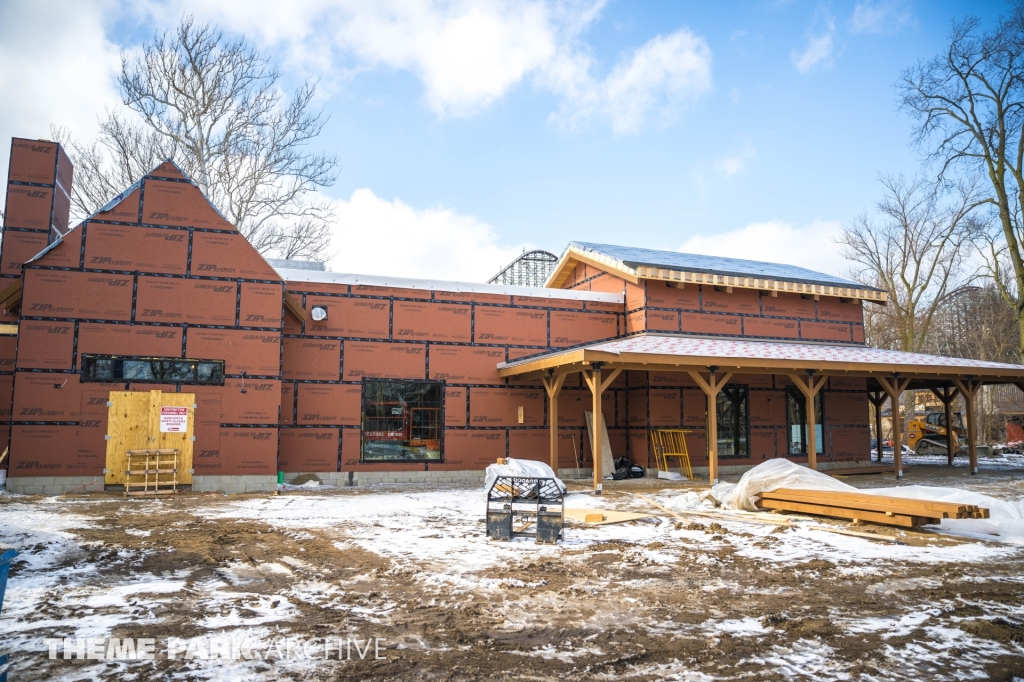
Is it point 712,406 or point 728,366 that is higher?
point 728,366

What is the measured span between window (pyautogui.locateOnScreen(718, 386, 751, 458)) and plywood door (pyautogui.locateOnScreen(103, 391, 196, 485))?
42.4ft

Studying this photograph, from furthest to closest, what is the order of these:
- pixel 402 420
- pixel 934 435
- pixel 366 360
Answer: pixel 934 435
pixel 402 420
pixel 366 360

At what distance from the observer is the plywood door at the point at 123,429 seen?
1319 cm

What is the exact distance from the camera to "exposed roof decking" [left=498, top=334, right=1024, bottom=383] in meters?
13.4

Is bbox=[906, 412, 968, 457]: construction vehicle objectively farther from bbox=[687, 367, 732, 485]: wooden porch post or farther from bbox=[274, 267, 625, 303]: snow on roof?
bbox=[687, 367, 732, 485]: wooden porch post

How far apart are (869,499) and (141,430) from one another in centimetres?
1308

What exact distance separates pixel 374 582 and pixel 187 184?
442 inches

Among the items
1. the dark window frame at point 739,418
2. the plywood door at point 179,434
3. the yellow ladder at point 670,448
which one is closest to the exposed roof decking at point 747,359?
the dark window frame at point 739,418

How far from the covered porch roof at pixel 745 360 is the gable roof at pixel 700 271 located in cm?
157

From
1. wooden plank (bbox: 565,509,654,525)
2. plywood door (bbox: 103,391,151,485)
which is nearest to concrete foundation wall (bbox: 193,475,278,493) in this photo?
plywood door (bbox: 103,391,151,485)

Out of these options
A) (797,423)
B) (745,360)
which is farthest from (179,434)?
Answer: (797,423)

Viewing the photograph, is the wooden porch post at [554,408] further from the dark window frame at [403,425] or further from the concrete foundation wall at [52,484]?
the concrete foundation wall at [52,484]

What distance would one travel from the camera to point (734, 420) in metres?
18.3

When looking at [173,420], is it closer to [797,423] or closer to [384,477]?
[384,477]
